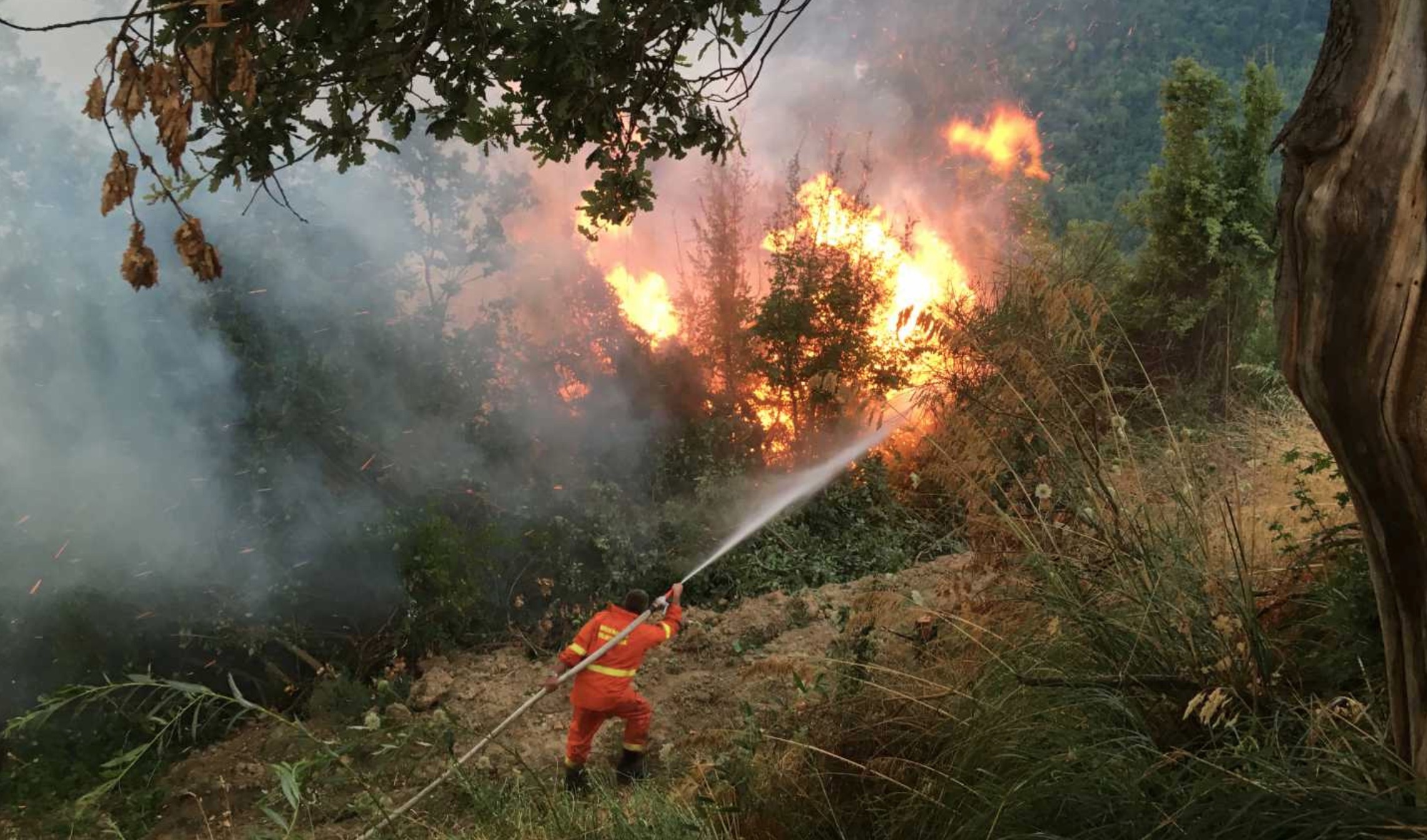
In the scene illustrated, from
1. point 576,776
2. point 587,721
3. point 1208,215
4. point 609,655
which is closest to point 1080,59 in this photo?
point 1208,215

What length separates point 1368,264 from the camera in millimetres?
1778

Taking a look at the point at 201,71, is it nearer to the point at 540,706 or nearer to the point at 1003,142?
the point at 540,706

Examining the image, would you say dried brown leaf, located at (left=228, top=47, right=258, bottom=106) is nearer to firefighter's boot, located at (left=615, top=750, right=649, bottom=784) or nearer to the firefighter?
the firefighter

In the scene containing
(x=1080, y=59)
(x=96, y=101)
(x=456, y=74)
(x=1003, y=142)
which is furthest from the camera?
(x=1080, y=59)

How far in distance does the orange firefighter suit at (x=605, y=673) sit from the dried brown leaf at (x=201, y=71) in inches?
157

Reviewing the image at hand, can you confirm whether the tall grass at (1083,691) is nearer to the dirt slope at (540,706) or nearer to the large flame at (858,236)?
the dirt slope at (540,706)

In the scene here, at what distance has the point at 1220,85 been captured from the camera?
13961 millimetres

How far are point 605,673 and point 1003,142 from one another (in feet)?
89.7

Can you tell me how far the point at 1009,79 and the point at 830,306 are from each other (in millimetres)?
23051

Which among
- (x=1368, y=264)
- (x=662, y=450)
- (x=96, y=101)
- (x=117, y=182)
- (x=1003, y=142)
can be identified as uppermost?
(x=1003, y=142)

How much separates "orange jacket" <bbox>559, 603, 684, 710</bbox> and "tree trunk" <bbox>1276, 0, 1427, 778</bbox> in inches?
171

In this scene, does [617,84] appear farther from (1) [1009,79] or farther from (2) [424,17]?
(1) [1009,79]

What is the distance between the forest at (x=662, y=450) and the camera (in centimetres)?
227

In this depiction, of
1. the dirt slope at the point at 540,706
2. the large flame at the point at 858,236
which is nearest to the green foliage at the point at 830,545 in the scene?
the dirt slope at the point at 540,706
